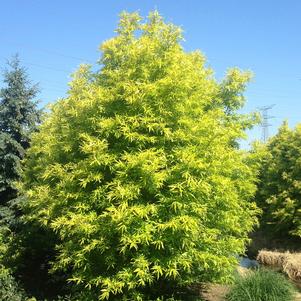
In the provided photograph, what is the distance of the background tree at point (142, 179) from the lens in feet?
30.2

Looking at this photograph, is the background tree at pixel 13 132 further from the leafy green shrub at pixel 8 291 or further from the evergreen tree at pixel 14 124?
the leafy green shrub at pixel 8 291

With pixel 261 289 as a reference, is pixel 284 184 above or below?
above

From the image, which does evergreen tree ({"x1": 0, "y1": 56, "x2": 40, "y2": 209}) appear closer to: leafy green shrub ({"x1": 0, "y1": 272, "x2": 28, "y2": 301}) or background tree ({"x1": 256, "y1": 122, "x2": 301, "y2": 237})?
leafy green shrub ({"x1": 0, "y1": 272, "x2": 28, "y2": 301})

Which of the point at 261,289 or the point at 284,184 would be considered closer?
the point at 261,289

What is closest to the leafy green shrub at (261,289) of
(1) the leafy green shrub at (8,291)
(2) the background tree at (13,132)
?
(1) the leafy green shrub at (8,291)

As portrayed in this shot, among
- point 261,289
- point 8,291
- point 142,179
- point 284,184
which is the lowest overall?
point 8,291

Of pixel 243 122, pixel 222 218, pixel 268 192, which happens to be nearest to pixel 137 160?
pixel 222 218

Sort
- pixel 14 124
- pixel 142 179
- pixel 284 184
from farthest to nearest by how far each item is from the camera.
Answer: pixel 284 184 < pixel 14 124 < pixel 142 179

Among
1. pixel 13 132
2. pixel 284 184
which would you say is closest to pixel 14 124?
pixel 13 132

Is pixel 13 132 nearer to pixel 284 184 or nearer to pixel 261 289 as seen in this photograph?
pixel 261 289

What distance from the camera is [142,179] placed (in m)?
9.26

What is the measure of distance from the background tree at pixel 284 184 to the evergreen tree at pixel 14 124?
38.4 ft

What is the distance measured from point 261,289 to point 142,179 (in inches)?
→ 206

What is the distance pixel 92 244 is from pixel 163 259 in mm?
1633
